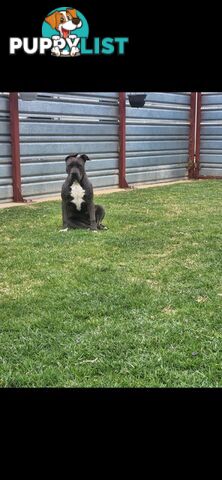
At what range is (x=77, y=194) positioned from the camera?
6.20 meters

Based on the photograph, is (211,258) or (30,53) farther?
(211,258)

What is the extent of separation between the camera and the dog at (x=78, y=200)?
6.16 meters

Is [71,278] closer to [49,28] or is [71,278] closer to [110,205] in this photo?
[49,28]

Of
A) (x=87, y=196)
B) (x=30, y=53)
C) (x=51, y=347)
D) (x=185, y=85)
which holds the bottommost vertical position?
(x=51, y=347)

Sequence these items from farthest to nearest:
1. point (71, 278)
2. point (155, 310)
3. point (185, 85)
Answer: point (71, 278) < point (155, 310) < point (185, 85)

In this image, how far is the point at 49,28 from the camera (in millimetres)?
2137

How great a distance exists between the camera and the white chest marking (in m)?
6.14

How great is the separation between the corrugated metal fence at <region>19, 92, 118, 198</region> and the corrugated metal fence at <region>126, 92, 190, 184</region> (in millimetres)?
602

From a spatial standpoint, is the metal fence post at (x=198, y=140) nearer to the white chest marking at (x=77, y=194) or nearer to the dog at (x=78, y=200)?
the dog at (x=78, y=200)

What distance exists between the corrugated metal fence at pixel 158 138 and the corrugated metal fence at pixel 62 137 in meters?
0.60

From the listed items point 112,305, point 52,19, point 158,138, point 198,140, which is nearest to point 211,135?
point 198,140

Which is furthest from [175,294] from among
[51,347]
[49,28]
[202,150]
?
[202,150]

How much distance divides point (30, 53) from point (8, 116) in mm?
6878

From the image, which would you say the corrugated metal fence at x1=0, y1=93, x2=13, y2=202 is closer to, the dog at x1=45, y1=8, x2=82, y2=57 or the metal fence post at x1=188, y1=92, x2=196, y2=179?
the metal fence post at x1=188, y1=92, x2=196, y2=179
